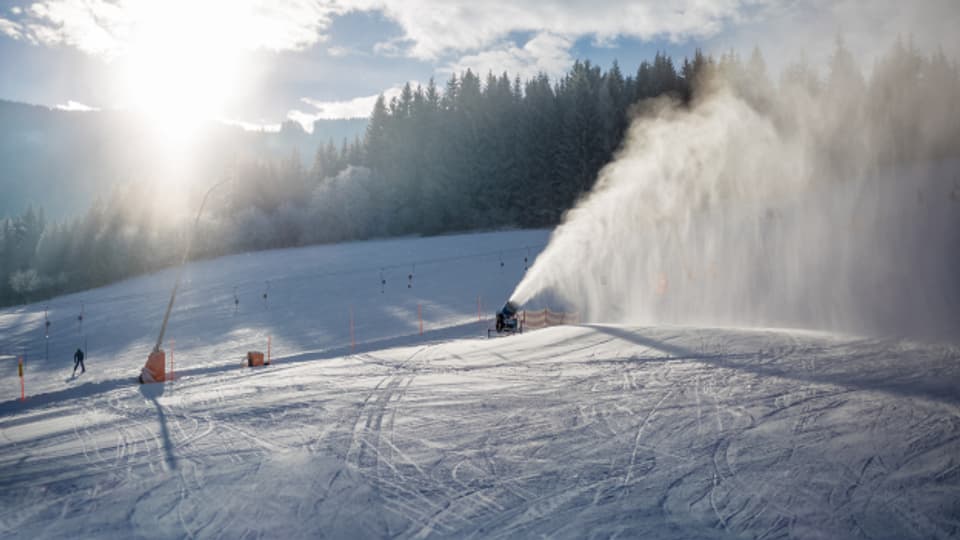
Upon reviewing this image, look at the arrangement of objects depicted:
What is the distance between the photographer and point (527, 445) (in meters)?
7.58

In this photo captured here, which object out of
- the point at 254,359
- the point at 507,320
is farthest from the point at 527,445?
the point at 254,359

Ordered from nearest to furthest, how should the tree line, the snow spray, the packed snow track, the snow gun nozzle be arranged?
the packed snow track
the snow gun nozzle
the snow spray
the tree line

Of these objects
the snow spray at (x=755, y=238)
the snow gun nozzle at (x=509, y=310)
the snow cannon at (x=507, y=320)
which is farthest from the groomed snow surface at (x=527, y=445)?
the snow spray at (x=755, y=238)

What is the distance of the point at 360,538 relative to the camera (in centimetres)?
543

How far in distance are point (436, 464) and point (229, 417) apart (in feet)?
16.4

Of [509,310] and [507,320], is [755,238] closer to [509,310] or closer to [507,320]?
[509,310]

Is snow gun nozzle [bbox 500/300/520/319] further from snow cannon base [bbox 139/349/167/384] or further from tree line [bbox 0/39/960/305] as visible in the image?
tree line [bbox 0/39/960/305]

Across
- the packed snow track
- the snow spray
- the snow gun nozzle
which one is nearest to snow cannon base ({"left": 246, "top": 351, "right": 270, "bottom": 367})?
the packed snow track

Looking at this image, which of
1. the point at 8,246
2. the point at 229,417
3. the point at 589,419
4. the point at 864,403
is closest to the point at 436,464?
the point at 589,419

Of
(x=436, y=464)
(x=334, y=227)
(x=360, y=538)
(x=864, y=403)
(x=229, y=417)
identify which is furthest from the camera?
(x=334, y=227)

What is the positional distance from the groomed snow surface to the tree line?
2060 inches

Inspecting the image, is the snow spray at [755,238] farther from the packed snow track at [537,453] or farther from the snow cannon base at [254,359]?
the snow cannon base at [254,359]

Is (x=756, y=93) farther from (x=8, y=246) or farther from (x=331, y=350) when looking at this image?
(x=8, y=246)

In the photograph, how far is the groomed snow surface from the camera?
568 cm
